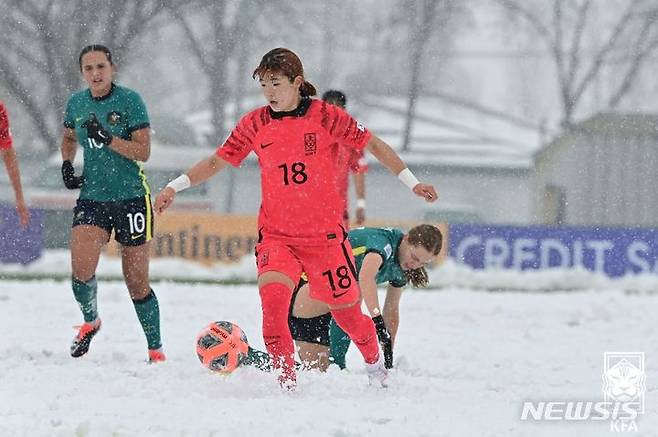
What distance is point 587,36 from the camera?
33062mm

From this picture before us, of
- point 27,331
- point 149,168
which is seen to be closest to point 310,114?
point 27,331

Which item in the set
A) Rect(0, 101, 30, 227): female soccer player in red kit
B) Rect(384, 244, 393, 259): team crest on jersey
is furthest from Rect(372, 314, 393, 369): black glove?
Rect(0, 101, 30, 227): female soccer player in red kit

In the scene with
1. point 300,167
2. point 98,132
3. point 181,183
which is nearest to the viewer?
point 300,167

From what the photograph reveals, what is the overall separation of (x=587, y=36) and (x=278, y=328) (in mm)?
29689

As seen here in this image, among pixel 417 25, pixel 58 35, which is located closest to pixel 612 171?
pixel 417 25

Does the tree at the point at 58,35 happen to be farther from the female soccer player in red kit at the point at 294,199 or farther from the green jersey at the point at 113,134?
the female soccer player in red kit at the point at 294,199

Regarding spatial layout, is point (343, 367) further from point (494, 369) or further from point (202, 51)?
point (202, 51)

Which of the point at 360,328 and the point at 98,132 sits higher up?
the point at 98,132

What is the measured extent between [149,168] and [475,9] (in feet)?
41.4

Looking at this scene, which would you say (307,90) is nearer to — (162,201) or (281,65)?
(281,65)

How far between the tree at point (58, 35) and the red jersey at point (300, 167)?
856 inches

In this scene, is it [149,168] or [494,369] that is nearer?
[494,369]

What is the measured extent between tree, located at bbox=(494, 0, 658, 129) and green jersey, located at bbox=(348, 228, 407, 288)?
26.1 metres

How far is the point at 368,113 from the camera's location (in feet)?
112
